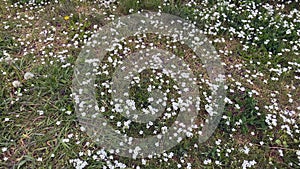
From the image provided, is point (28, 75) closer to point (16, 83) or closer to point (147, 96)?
point (16, 83)

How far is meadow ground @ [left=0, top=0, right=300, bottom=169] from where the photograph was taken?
10.5ft

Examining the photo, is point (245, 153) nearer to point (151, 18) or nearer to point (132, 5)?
point (151, 18)

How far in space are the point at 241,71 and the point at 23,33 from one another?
3257 millimetres

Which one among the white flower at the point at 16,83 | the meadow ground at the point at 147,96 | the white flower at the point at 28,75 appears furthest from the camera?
the white flower at the point at 28,75

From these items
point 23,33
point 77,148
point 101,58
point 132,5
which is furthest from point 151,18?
point 77,148

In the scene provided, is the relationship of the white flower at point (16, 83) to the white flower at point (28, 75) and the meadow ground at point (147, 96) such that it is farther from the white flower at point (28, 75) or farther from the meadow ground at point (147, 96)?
the white flower at point (28, 75)

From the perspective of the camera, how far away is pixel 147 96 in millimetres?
3719

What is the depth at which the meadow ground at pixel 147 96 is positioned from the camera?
10.5 ft

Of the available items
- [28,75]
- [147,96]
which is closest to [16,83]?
[28,75]

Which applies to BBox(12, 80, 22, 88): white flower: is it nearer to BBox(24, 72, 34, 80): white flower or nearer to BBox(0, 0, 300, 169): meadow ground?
BBox(0, 0, 300, 169): meadow ground

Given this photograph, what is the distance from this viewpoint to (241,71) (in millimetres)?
4203

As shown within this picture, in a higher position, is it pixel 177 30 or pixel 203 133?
pixel 177 30

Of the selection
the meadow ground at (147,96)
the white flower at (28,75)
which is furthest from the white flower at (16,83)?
the white flower at (28,75)

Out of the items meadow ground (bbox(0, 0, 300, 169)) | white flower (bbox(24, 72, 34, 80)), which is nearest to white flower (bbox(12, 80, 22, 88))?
A: meadow ground (bbox(0, 0, 300, 169))
